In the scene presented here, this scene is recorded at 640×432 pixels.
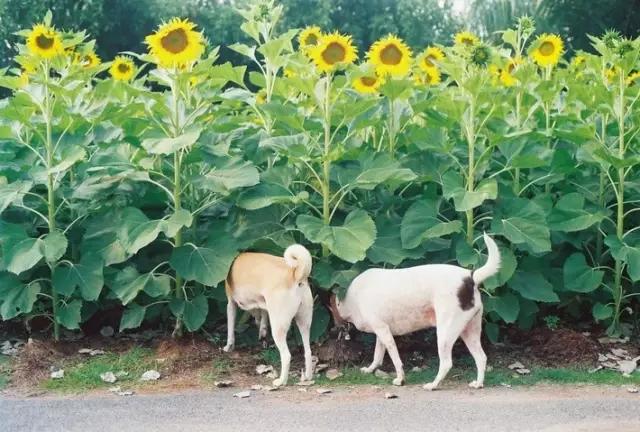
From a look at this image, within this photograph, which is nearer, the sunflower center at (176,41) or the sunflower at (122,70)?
the sunflower center at (176,41)

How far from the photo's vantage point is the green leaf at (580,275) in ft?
21.1

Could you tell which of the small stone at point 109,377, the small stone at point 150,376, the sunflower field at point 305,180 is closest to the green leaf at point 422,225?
the sunflower field at point 305,180

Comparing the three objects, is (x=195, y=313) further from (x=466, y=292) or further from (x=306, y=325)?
(x=466, y=292)

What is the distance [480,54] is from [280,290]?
209cm

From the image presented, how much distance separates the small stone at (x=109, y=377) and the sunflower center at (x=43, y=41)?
2088mm

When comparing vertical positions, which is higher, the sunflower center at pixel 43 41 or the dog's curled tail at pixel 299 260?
the sunflower center at pixel 43 41

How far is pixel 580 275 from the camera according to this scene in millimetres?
6500

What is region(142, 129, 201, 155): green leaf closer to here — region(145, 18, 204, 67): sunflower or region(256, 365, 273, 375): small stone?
region(145, 18, 204, 67): sunflower

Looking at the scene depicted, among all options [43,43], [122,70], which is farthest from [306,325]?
[122,70]

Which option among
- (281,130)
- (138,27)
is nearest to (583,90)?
(281,130)

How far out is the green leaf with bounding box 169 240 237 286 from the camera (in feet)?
19.4

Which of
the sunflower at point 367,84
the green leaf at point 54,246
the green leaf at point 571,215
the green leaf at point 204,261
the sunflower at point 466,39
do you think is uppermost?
the sunflower at point 466,39

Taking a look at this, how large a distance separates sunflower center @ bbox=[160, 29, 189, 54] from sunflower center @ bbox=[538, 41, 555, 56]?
8.91ft

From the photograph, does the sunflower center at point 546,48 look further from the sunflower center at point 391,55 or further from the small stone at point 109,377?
the small stone at point 109,377
